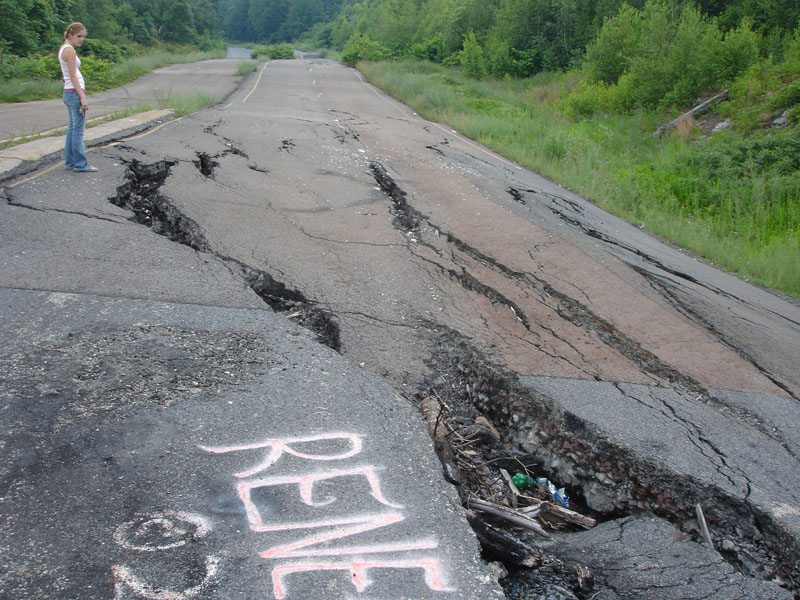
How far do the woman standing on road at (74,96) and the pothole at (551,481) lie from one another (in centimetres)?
579

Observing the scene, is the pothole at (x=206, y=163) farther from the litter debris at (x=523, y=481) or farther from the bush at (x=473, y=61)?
the bush at (x=473, y=61)

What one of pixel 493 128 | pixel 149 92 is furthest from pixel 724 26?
pixel 149 92

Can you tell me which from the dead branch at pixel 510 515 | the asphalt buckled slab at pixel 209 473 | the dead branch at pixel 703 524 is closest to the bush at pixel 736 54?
the dead branch at pixel 703 524

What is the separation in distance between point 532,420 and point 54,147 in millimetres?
8145

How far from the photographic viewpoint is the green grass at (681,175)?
348 inches

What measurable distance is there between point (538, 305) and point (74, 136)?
6.03m

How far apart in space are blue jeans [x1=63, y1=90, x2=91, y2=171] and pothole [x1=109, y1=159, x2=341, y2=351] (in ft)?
1.84

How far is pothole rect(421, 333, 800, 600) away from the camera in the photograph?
113 inches

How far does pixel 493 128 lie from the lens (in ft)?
52.4

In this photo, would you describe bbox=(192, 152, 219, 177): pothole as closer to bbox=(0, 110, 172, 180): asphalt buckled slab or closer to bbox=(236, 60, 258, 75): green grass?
bbox=(0, 110, 172, 180): asphalt buckled slab

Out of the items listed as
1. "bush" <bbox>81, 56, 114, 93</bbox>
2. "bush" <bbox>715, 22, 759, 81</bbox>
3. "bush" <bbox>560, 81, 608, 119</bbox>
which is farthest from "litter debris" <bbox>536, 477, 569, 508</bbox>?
"bush" <bbox>81, 56, 114, 93</bbox>

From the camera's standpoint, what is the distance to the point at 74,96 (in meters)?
7.46

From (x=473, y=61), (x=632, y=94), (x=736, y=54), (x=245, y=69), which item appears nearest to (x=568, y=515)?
(x=736, y=54)

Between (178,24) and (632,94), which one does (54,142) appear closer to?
(632,94)
